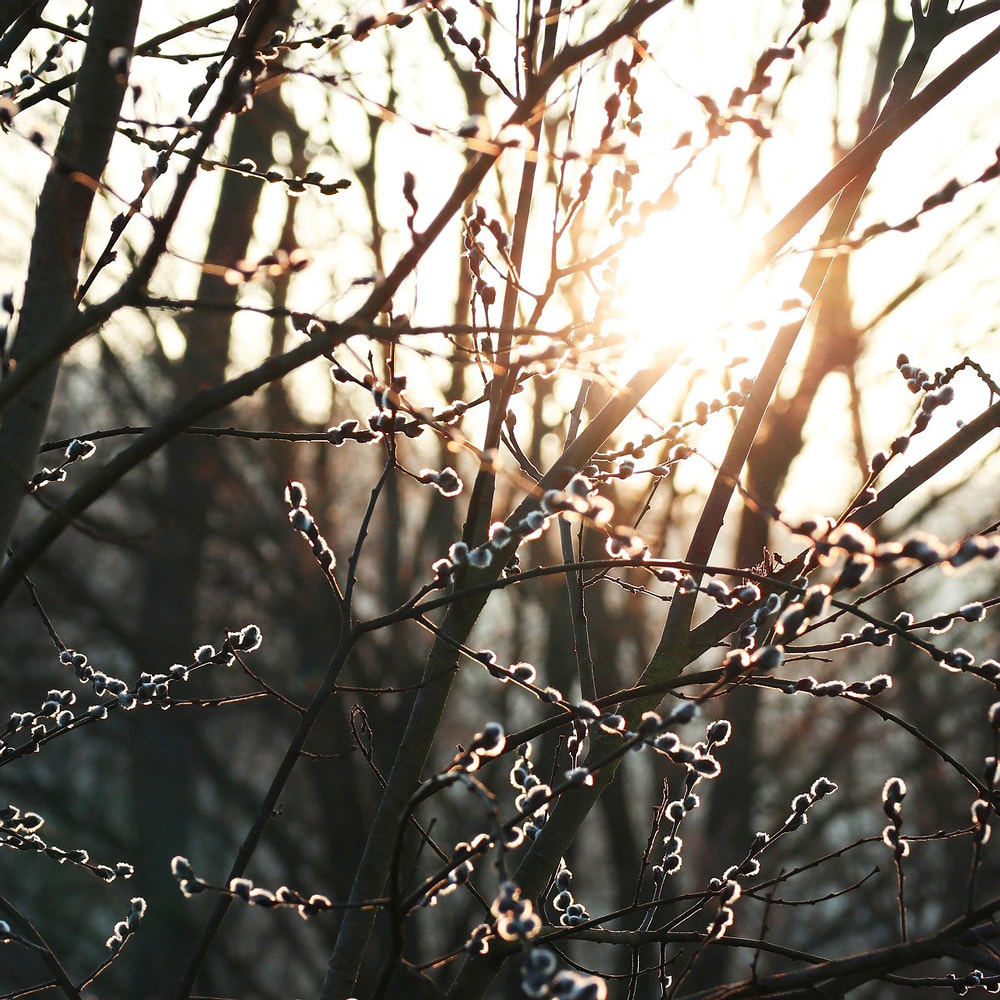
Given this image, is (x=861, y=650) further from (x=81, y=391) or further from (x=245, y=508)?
(x=81, y=391)

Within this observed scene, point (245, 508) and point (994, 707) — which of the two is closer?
point (994, 707)

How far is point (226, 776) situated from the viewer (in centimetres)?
1120

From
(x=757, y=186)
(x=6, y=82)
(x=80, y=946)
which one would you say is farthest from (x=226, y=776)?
(x=6, y=82)

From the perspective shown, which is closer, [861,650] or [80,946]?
[861,650]

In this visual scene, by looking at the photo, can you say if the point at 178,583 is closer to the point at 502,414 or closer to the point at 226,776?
the point at 226,776

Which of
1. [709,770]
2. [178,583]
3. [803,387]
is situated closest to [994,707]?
[709,770]

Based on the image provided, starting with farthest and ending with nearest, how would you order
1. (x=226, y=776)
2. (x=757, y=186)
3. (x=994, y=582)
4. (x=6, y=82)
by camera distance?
(x=226, y=776), (x=994, y=582), (x=757, y=186), (x=6, y=82)

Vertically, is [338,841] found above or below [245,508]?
below

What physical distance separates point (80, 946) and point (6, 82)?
39.3 ft

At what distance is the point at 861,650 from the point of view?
10820 mm

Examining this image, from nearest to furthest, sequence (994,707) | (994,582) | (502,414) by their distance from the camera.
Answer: (994,707)
(502,414)
(994,582)

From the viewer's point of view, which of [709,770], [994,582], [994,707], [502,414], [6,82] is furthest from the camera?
[994,582]

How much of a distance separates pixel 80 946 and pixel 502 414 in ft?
40.5

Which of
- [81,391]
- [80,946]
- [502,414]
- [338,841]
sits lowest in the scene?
[502,414]
